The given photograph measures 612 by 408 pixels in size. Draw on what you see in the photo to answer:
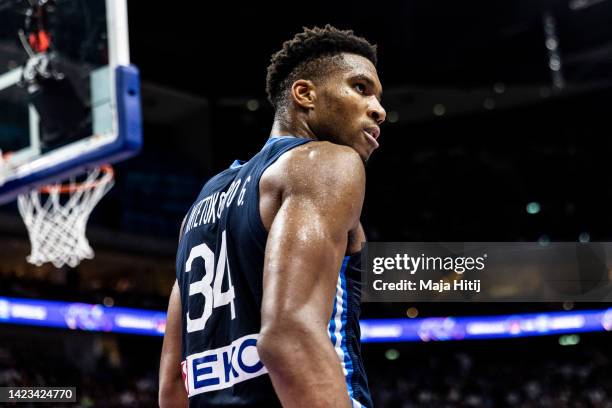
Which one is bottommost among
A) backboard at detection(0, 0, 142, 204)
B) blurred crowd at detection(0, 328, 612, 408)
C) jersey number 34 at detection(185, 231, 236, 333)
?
jersey number 34 at detection(185, 231, 236, 333)

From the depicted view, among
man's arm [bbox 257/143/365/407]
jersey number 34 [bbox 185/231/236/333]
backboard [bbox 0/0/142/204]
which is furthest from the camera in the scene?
backboard [bbox 0/0/142/204]

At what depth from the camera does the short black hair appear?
218cm

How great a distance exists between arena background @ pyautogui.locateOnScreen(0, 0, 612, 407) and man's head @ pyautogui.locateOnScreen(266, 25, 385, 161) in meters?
14.0

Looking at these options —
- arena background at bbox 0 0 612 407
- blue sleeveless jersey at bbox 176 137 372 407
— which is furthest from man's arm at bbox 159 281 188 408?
arena background at bbox 0 0 612 407

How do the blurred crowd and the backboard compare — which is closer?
the backboard

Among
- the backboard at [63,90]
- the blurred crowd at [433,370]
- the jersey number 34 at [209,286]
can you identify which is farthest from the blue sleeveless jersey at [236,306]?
the blurred crowd at [433,370]

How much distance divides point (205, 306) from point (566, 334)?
18.3 meters

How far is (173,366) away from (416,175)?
17.8m

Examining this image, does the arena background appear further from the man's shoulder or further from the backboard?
the man's shoulder

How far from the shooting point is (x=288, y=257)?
5.52 ft

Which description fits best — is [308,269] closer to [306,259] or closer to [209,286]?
[306,259]

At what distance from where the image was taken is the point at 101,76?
4.95 metres

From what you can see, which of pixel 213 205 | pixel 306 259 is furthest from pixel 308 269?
pixel 213 205

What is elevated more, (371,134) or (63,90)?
(63,90)
